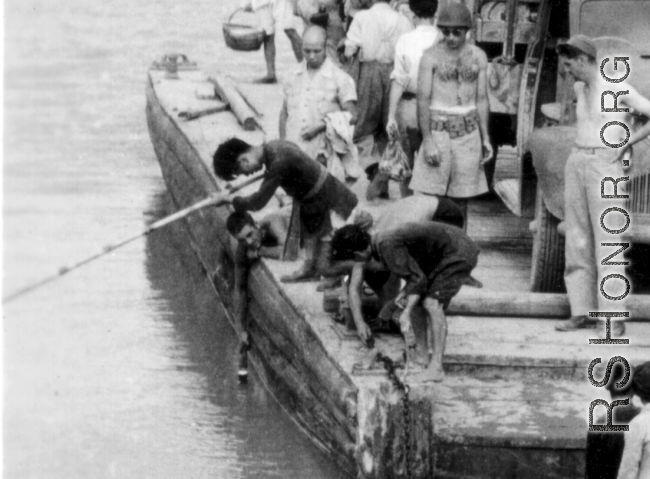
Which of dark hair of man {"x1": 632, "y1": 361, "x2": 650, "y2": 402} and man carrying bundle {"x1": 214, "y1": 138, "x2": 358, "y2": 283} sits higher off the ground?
dark hair of man {"x1": 632, "y1": 361, "x2": 650, "y2": 402}

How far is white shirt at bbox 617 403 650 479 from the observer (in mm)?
6656

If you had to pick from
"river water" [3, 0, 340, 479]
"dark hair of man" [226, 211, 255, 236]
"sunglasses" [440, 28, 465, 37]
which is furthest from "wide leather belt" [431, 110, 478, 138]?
"river water" [3, 0, 340, 479]

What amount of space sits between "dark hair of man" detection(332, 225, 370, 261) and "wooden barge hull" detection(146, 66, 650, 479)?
0.51 m

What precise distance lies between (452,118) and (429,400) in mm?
2824

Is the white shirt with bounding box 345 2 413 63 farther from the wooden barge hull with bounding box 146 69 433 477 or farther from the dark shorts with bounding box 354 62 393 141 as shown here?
the wooden barge hull with bounding box 146 69 433 477

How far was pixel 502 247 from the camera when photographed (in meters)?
11.3

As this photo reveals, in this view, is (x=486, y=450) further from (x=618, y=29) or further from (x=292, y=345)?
(x=618, y=29)

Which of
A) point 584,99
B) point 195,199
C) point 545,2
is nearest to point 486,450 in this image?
point 584,99

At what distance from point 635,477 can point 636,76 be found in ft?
12.4

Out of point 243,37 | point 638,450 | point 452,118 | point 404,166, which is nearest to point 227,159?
point 452,118

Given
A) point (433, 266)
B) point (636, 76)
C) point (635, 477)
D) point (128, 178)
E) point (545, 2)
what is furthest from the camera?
point (128, 178)

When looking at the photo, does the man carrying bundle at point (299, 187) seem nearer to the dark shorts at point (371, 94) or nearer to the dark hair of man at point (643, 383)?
the dark shorts at point (371, 94)

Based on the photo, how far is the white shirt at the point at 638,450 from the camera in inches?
262

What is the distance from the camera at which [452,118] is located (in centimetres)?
1031
